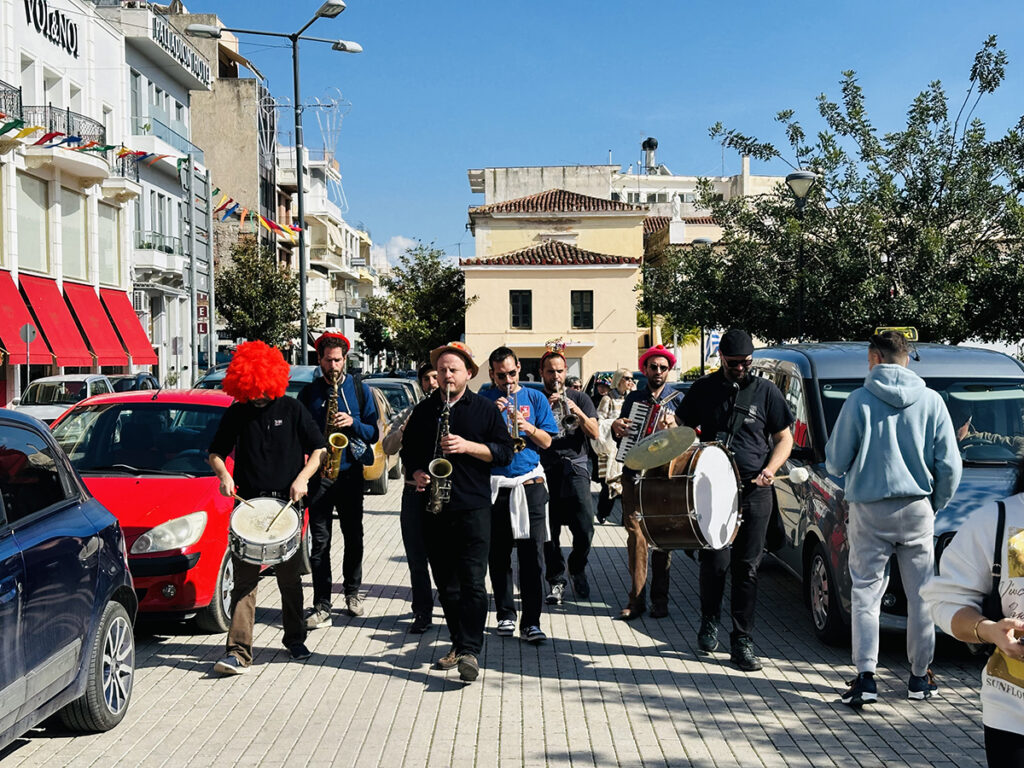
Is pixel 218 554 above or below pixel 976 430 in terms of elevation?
below

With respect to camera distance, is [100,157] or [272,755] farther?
[100,157]

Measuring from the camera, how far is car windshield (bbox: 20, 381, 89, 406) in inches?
858

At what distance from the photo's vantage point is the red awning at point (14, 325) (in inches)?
1123

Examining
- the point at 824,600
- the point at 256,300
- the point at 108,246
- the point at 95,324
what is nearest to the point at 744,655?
the point at 824,600

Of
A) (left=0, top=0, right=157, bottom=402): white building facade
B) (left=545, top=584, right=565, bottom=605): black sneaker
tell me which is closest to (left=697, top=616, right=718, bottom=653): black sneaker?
(left=545, top=584, right=565, bottom=605): black sneaker

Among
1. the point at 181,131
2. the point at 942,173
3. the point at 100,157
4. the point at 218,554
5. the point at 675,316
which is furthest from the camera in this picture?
the point at 181,131

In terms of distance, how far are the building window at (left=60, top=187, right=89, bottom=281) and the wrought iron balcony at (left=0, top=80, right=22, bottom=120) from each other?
3.79 meters

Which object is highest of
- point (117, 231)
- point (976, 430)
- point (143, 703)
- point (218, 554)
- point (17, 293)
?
point (117, 231)

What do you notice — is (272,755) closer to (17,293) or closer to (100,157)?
(17,293)

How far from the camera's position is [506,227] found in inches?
2341

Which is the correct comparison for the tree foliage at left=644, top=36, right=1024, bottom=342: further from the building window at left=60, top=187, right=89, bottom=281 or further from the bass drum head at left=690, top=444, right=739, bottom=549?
the building window at left=60, top=187, right=89, bottom=281

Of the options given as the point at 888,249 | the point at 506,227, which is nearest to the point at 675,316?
the point at 888,249

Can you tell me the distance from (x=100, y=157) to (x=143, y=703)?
3110 cm

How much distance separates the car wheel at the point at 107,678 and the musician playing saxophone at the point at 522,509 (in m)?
2.57
